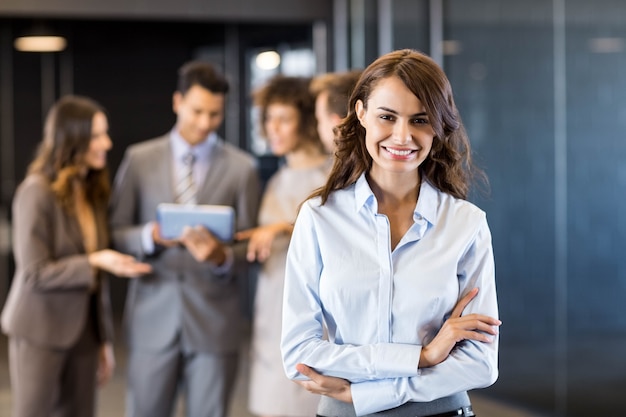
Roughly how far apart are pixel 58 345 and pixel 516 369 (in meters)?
2.52

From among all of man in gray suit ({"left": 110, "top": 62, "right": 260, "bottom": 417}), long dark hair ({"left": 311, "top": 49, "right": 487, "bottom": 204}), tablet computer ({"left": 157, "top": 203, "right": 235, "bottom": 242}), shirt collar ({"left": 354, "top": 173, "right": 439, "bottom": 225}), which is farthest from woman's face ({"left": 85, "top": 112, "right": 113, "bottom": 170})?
shirt collar ({"left": 354, "top": 173, "right": 439, "bottom": 225})

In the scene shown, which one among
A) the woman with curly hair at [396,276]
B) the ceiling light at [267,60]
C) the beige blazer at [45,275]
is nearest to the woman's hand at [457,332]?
the woman with curly hair at [396,276]

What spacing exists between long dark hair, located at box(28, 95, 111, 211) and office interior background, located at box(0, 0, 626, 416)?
79.1 inches

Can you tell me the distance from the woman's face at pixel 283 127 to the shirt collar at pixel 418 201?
196cm

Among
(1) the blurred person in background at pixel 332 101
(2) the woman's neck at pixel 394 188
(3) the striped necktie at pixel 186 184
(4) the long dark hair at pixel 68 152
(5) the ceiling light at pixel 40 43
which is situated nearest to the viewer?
(2) the woman's neck at pixel 394 188

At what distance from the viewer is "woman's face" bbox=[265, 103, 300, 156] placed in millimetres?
4148

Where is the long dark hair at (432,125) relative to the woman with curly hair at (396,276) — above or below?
above

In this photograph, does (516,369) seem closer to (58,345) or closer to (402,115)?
(58,345)

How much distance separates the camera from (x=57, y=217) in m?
4.08

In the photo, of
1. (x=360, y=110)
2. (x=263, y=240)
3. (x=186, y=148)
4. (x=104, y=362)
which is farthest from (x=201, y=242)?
(x=360, y=110)

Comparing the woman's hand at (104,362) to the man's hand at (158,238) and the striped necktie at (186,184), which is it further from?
the striped necktie at (186,184)

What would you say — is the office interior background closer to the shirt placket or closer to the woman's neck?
the woman's neck

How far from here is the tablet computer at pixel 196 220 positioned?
397 cm

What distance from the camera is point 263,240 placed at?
4.03 meters
